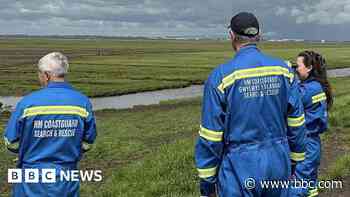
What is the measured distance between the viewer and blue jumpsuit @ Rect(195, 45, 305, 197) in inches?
156

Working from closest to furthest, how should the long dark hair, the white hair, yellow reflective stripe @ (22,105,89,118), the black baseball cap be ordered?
1. the black baseball cap
2. yellow reflective stripe @ (22,105,89,118)
3. the white hair
4. the long dark hair

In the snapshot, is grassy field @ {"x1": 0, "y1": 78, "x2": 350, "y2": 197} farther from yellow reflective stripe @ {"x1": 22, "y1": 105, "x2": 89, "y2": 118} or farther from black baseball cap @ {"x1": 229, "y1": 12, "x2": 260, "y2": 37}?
black baseball cap @ {"x1": 229, "y1": 12, "x2": 260, "y2": 37}

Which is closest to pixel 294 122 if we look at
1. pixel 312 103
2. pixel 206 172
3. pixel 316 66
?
pixel 206 172

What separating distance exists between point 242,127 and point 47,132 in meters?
1.86

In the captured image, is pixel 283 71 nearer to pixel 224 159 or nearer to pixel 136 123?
pixel 224 159

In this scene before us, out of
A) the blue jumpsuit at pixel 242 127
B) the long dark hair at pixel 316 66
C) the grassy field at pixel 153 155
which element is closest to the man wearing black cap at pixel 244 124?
the blue jumpsuit at pixel 242 127

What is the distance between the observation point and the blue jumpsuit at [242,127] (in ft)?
13.0

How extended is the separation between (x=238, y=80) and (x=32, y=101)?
194 cm

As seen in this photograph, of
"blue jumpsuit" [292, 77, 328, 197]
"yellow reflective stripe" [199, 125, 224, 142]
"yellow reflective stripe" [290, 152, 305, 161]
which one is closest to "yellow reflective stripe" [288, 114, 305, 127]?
"yellow reflective stripe" [290, 152, 305, 161]

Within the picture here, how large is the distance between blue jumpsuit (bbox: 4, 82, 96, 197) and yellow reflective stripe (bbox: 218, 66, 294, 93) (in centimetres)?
157

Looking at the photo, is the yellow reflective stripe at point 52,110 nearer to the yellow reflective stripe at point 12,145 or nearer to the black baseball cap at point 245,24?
the yellow reflective stripe at point 12,145

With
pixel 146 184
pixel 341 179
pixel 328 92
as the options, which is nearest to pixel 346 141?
pixel 341 179

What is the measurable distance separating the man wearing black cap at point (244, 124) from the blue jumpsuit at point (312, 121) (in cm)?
181

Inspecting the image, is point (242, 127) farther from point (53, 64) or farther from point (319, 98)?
point (319, 98)
